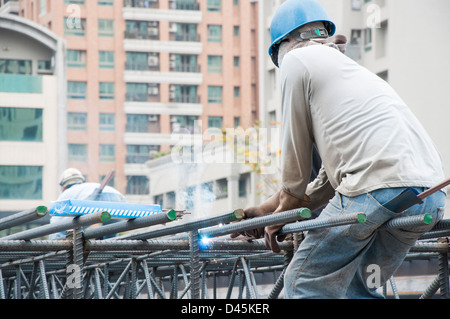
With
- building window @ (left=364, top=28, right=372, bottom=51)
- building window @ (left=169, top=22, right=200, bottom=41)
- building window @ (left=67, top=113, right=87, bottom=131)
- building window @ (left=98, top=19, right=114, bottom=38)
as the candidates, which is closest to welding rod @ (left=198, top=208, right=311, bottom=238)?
building window @ (left=364, top=28, right=372, bottom=51)

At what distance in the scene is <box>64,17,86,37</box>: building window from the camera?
7794 centimetres

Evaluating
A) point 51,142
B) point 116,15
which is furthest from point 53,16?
point 51,142

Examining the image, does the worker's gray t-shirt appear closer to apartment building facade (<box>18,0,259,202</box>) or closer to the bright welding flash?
the bright welding flash

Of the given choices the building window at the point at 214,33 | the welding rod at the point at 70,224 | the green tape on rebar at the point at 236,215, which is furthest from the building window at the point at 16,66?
the green tape on rebar at the point at 236,215

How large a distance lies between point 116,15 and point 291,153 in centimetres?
7571

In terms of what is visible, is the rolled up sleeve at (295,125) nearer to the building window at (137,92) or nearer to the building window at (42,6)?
the building window at (137,92)

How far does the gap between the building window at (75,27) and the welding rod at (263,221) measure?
245 feet

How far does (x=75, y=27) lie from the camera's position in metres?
78.8

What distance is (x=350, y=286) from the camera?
406cm

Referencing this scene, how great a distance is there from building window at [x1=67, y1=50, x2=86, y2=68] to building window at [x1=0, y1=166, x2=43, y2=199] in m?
18.5

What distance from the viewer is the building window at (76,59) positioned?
77625 mm

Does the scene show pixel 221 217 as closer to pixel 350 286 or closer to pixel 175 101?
pixel 350 286
